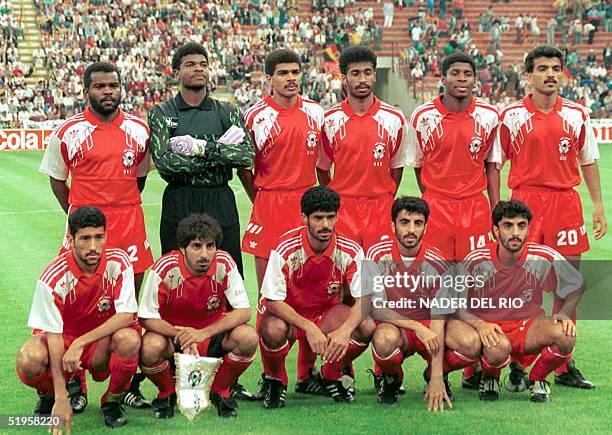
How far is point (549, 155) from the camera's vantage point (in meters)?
6.89

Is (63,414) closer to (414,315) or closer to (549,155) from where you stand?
(414,315)

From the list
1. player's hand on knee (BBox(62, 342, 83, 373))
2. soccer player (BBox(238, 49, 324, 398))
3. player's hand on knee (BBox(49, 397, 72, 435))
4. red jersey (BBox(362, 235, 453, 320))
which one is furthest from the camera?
soccer player (BBox(238, 49, 324, 398))

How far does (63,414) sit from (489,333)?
2.38 m

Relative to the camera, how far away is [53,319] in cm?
567

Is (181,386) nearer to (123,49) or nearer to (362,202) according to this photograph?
(362,202)

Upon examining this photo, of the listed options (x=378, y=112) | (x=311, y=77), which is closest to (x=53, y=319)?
(x=378, y=112)

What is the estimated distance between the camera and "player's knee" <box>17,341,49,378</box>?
558 centimetres

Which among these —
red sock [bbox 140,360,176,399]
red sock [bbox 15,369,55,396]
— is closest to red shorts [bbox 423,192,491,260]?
red sock [bbox 140,360,176,399]

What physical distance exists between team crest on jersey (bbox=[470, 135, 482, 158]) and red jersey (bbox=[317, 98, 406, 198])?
0.50 metres

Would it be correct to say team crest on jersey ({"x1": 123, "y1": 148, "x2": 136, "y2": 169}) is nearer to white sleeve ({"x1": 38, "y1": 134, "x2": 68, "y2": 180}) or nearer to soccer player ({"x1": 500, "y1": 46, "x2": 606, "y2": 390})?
white sleeve ({"x1": 38, "y1": 134, "x2": 68, "y2": 180})

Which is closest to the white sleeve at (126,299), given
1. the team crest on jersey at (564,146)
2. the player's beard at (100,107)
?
the player's beard at (100,107)

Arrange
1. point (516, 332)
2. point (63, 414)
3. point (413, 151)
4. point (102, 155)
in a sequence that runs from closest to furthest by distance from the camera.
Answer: point (63, 414) → point (516, 332) → point (102, 155) → point (413, 151)

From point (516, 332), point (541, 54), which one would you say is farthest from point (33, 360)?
point (541, 54)

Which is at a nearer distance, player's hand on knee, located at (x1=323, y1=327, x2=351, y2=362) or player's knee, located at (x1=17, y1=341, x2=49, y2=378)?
player's knee, located at (x1=17, y1=341, x2=49, y2=378)
